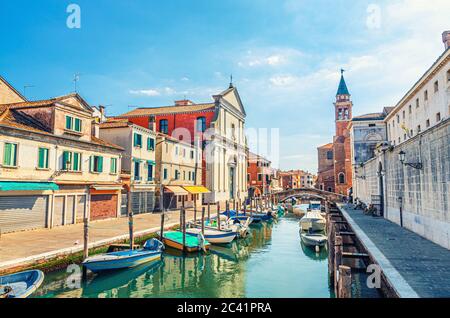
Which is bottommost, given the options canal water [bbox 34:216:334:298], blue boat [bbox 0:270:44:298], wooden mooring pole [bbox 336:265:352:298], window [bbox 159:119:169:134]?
canal water [bbox 34:216:334:298]

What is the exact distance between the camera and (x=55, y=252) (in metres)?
11.9

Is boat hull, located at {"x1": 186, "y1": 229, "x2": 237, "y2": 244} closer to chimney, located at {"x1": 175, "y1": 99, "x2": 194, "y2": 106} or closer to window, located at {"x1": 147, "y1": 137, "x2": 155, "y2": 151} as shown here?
window, located at {"x1": 147, "y1": 137, "x2": 155, "y2": 151}

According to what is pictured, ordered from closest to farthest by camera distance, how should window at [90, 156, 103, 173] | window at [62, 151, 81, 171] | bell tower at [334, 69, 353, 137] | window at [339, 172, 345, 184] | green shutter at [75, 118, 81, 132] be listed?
window at [62, 151, 81, 171], green shutter at [75, 118, 81, 132], window at [90, 156, 103, 173], window at [339, 172, 345, 184], bell tower at [334, 69, 353, 137]

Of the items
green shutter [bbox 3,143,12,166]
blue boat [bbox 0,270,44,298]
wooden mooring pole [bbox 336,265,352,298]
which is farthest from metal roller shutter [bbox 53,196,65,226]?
wooden mooring pole [bbox 336,265,352,298]

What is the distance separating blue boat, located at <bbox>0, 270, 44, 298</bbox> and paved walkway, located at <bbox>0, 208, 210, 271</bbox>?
1.21 m

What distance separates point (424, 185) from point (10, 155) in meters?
18.8

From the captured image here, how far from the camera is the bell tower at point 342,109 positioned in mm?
59209

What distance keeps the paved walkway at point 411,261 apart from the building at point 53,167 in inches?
624

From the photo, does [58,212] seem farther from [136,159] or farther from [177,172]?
[177,172]

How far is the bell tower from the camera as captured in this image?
59.2 m

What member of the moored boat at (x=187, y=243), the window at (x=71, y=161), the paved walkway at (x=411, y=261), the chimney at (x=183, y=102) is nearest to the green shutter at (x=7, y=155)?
the window at (x=71, y=161)

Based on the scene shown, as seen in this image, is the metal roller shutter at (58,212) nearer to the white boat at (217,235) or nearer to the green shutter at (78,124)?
the green shutter at (78,124)
